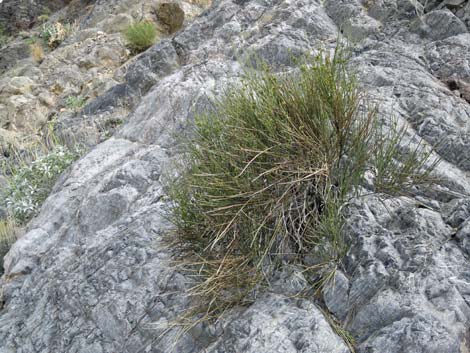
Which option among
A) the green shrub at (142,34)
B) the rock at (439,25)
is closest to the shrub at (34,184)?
the green shrub at (142,34)

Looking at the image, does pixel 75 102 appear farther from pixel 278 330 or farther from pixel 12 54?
pixel 278 330

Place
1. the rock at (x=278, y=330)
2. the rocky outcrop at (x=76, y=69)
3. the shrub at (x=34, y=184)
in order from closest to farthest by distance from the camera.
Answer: the rock at (x=278, y=330)
the shrub at (x=34, y=184)
the rocky outcrop at (x=76, y=69)

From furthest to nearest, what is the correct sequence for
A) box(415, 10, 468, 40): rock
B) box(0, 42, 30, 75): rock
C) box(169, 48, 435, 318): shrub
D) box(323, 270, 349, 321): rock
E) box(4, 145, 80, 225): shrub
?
box(0, 42, 30, 75): rock, box(4, 145, 80, 225): shrub, box(415, 10, 468, 40): rock, box(169, 48, 435, 318): shrub, box(323, 270, 349, 321): rock

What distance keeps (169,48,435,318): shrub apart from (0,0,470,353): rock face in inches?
5.7

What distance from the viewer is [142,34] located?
9.10 metres

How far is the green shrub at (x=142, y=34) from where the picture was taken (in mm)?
9094

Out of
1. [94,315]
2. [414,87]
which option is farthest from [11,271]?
[414,87]

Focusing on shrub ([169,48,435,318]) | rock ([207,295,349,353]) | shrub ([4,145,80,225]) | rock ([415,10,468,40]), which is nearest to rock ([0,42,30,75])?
shrub ([4,145,80,225])

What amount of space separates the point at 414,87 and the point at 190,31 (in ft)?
11.9

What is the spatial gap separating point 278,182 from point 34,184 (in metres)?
3.80

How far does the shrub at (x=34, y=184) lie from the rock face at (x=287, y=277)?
27.0 inches

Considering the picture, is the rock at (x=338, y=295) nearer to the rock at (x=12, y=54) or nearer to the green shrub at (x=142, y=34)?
the green shrub at (x=142, y=34)

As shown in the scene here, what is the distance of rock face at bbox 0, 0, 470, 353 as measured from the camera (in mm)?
2645

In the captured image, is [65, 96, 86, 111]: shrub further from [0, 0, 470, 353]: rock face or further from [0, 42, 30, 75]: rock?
[0, 42, 30, 75]: rock
